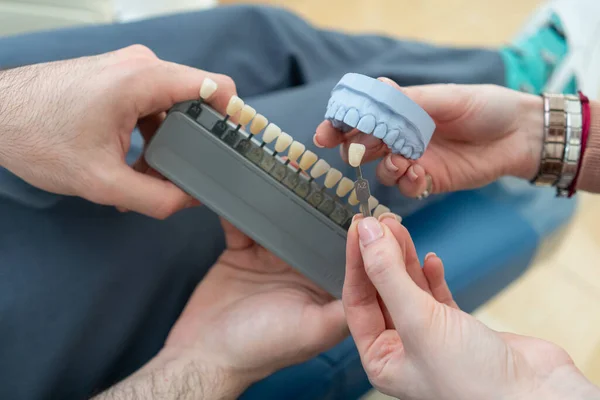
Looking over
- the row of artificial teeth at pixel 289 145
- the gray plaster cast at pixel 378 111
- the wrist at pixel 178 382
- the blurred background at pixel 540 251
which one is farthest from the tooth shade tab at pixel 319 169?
the blurred background at pixel 540 251

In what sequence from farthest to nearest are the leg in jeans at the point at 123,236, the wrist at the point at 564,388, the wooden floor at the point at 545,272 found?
1. the wooden floor at the point at 545,272
2. the leg in jeans at the point at 123,236
3. the wrist at the point at 564,388

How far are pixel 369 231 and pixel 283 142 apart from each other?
20cm

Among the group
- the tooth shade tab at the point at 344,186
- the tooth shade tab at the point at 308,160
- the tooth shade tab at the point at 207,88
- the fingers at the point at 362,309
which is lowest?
the fingers at the point at 362,309

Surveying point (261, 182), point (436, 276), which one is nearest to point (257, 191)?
point (261, 182)

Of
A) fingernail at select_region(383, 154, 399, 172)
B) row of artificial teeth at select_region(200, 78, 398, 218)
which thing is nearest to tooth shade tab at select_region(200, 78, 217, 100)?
row of artificial teeth at select_region(200, 78, 398, 218)

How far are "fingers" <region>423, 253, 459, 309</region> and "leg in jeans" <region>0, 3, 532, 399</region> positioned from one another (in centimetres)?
25

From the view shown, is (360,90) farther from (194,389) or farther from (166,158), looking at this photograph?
(194,389)

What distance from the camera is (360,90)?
46 centimetres

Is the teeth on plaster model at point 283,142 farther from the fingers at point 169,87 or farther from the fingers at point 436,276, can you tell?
the fingers at point 436,276

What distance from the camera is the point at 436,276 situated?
1.71ft

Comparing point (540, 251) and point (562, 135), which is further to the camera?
point (540, 251)

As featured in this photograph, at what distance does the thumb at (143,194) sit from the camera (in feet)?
1.93

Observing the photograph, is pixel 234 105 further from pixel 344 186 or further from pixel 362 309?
pixel 362 309

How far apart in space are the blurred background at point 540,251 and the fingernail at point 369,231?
2.10 feet
